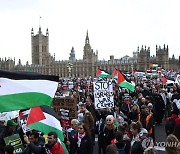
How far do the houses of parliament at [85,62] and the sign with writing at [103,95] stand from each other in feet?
180

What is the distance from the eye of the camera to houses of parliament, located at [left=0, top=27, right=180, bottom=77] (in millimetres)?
83463

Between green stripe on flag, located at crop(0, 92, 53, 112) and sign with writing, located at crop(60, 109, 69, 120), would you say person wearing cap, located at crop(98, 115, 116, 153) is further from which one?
green stripe on flag, located at crop(0, 92, 53, 112)

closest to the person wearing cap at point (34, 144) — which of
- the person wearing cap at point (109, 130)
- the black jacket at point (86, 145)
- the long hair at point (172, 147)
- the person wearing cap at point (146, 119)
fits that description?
the black jacket at point (86, 145)

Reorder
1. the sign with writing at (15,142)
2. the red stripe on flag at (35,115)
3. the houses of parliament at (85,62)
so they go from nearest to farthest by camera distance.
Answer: the sign with writing at (15,142), the red stripe on flag at (35,115), the houses of parliament at (85,62)

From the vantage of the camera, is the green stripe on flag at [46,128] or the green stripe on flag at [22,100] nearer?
the green stripe on flag at [22,100]

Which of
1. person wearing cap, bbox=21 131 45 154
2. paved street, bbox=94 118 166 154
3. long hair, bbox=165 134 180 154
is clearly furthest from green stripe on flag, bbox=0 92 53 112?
paved street, bbox=94 118 166 154

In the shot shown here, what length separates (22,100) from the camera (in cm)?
511

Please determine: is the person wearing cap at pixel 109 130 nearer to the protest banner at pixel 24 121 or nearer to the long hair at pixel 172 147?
the protest banner at pixel 24 121

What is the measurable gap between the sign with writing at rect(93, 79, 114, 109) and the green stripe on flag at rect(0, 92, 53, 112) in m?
3.89

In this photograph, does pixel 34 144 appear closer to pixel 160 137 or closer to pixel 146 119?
pixel 146 119

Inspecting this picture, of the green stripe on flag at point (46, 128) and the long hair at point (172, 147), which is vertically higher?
the long hair at point (172, 147)

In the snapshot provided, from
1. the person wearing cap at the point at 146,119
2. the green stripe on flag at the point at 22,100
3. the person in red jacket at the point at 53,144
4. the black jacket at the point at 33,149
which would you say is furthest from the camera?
the person wearing cap at the point at 146,119

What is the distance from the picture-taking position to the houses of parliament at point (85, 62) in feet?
274

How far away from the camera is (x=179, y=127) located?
5.29 meters
